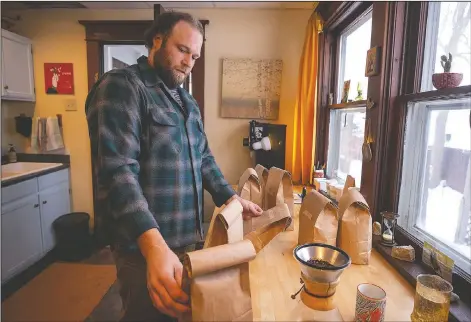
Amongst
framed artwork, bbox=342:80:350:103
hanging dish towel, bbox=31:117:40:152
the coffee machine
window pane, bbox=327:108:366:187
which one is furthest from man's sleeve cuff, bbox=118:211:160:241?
hanging dish towel, bbox=31:117:40:152

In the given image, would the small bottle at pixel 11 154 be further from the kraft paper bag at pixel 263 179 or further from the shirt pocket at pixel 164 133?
the shirt pocket at pixel 164 133

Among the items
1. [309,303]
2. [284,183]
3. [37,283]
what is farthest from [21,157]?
[309,303]

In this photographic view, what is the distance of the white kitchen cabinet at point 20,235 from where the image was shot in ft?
7.28

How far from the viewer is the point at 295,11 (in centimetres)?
278

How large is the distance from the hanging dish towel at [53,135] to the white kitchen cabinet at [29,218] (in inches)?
11.7

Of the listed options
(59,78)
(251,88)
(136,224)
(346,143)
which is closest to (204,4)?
(251,88)

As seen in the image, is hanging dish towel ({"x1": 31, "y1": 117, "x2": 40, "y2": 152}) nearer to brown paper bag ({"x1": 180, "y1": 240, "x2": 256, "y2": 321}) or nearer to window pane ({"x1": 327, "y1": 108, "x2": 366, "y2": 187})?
window pane ({"x1": 327, "y1": 108, "x2": 366, "y2": 187})

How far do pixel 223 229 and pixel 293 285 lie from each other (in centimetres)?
36

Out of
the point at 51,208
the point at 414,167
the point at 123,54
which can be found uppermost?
the point at 123,54

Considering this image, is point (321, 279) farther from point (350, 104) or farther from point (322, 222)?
point (350, 104)

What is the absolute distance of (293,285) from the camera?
936 mm

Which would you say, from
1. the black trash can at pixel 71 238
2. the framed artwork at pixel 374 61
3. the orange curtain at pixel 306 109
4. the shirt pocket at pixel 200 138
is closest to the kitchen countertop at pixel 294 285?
the shirt pocket at pixel 200 138

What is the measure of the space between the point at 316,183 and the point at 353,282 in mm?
1297

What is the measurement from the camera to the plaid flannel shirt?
779mm
